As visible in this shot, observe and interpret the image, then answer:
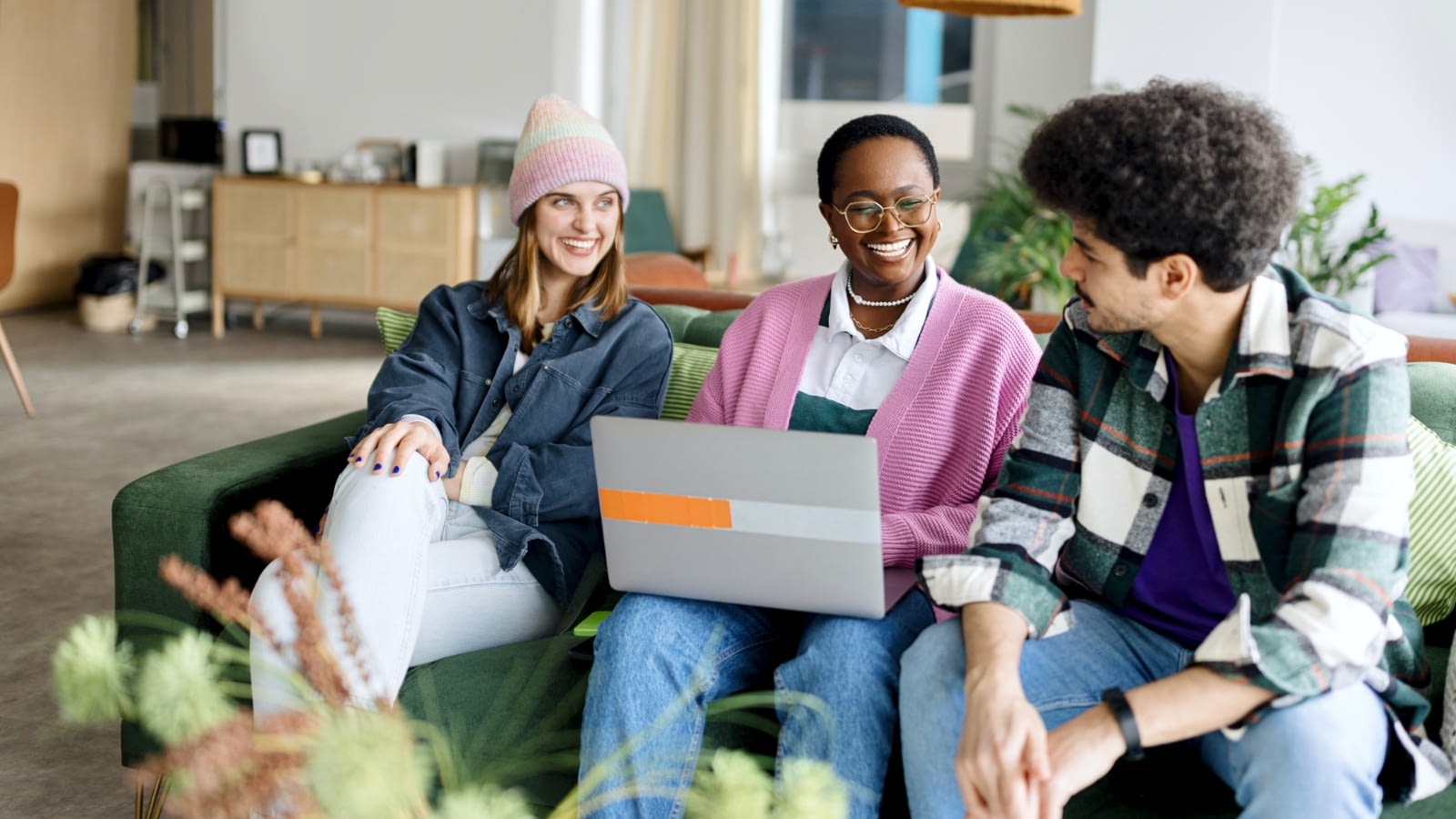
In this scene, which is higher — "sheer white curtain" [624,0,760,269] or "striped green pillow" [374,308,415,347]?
"sheer white curtain" [624,0,760,269]

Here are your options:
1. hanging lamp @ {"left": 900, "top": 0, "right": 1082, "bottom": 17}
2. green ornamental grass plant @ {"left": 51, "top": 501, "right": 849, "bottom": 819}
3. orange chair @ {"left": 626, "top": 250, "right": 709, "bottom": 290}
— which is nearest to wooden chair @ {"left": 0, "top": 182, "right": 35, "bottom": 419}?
orange chair @ {"left": 626, "top": 250, "right": 709, "bottom": 290}

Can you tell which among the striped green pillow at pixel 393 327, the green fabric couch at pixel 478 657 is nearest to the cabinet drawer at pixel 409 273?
the striped green pillow at pixel 393 327

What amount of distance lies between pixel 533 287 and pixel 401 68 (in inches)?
223

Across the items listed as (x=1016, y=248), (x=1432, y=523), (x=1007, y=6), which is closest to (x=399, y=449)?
(x=1432, y=523)

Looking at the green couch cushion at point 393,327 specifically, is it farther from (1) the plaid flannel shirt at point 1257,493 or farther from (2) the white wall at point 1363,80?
(2) the white wall at point 1363,80

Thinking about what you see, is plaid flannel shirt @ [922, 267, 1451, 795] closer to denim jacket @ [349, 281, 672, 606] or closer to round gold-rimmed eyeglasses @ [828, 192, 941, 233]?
round gold-rimmed eyeglasses @ [828, 192, 941, 233]

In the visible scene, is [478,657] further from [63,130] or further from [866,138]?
[63,130]

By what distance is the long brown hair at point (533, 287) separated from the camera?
7.41ft

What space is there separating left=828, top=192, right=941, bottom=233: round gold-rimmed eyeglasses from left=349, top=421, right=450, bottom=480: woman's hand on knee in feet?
2.24

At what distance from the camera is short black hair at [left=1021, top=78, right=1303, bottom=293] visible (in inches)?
53.0

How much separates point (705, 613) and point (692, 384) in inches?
26.6

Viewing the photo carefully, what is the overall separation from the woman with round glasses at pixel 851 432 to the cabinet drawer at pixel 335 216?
547cm

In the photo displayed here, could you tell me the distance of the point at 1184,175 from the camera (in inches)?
52.9

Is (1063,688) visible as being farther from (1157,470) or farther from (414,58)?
(414,58)
